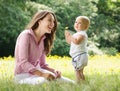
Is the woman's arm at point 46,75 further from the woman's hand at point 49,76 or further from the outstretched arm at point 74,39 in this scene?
the outstretched arm at point 74,39

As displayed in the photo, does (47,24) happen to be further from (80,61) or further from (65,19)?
(65,19)

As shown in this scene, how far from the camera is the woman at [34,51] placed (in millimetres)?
5816

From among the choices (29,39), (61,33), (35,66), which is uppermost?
(29,39)

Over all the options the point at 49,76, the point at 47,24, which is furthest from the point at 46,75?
the point at 47,24

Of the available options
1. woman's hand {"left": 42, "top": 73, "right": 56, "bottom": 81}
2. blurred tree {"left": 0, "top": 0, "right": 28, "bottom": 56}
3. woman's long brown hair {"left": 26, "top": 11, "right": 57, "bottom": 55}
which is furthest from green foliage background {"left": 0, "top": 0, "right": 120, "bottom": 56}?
woman's hand {"left": 42, "top": 73, "right": 56, "bottom": 81}

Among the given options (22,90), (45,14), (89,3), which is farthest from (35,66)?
(89,3)

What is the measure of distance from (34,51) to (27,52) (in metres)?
0.19

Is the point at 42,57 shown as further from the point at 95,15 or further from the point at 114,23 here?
A: the point at 114,23

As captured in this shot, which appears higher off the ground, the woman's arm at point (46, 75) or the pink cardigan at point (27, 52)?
the pink cardigan at point (27, 52)

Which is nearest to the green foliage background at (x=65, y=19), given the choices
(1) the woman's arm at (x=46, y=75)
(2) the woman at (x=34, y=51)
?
(2) the woman at (x=34, y=51)

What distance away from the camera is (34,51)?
604 cm

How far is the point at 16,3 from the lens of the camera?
64.8 feet

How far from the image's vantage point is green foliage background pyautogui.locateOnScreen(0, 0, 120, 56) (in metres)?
19.2

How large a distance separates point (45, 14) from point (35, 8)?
14248 millimetres
